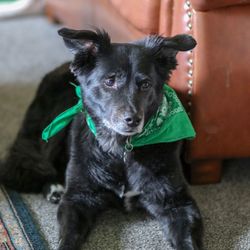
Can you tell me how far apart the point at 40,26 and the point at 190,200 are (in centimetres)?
285

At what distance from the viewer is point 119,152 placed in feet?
6.14

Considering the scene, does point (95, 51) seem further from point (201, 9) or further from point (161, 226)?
point (161, 226)

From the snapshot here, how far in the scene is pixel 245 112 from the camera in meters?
1.98

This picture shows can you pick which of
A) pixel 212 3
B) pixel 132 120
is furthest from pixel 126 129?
pixel 212 3

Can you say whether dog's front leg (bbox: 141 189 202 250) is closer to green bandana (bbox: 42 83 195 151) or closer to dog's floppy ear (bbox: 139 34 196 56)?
green bandana (bbox: 42 83 195 151)

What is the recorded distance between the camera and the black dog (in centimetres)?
171

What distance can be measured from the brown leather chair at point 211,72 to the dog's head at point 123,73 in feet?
0.60

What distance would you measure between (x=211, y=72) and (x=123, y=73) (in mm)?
397

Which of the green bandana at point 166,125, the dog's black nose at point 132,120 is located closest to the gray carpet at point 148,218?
the green bandana at point 166,125

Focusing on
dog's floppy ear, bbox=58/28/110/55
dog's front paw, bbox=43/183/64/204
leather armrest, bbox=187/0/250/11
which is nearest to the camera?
dog's floppy ear, bbox=58/28/110/55

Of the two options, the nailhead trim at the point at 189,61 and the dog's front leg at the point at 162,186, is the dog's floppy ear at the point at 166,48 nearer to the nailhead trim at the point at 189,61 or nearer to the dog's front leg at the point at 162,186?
the nailhead trim at the point at 189,61

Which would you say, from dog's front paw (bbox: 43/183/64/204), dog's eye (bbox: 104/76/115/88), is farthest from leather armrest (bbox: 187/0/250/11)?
dog's front paw (bbox: 43/183/64/204)

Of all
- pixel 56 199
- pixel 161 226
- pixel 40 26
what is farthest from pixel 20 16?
pixel 161 226

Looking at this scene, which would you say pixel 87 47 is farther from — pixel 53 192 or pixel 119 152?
pixel 53 192
